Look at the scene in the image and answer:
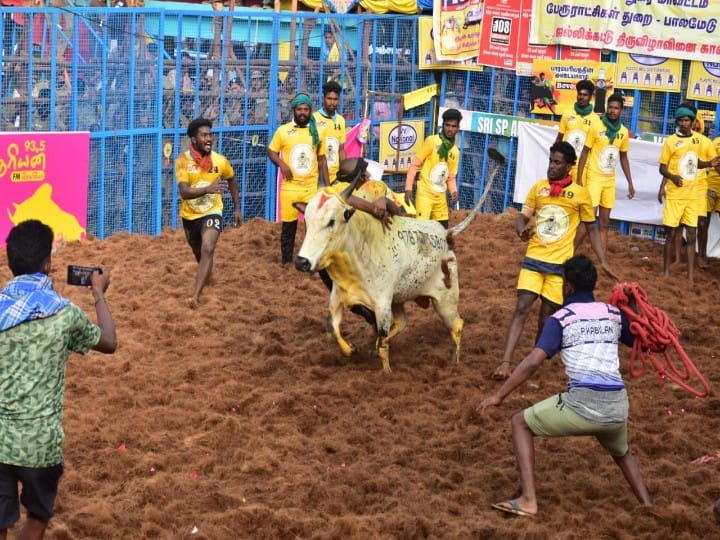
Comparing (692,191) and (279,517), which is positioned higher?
(692,191)

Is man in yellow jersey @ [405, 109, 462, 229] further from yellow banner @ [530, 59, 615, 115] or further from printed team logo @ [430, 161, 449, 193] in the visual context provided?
yellow banner @ [530, 59, 615, 115]

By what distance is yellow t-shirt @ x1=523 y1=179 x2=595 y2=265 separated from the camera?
893 cm

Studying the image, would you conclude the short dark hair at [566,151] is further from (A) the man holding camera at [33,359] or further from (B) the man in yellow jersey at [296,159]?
(A) the man holding camera at [33,359]

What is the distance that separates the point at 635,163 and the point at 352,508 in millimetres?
9688

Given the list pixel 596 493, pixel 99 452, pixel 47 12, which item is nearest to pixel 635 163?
pixel 47 12

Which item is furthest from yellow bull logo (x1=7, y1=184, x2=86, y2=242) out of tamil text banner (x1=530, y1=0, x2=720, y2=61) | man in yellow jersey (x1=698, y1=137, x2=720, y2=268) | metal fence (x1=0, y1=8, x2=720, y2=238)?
man in yellow jersey (x1=698, y1=137, x2=720, y2=268)

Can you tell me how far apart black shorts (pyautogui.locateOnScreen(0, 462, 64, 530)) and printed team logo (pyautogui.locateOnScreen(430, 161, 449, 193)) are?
753 cm

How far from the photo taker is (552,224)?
8.95 meters

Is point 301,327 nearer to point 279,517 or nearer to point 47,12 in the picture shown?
point 279,517

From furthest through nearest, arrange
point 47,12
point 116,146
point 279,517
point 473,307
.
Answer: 1. point 116,146
2. point 47,12
3. point 473,307
4. point 279,517

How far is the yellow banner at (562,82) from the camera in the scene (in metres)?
15.3

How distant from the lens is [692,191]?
1333 cm

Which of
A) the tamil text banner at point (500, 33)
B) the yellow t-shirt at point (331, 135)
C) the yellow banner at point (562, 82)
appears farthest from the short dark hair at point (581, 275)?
the tamil text banner at point (500, 33)

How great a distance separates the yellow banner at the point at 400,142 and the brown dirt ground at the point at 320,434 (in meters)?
5.36
